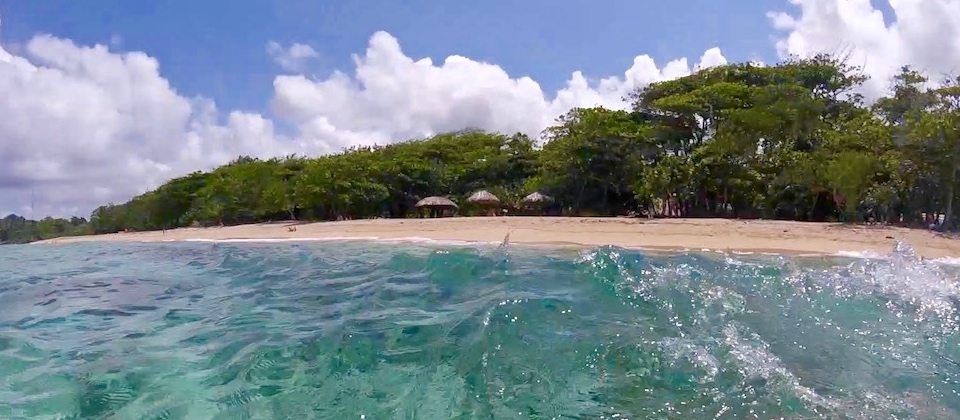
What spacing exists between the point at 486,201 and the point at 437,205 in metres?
2.85

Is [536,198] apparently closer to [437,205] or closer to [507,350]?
[437,205]

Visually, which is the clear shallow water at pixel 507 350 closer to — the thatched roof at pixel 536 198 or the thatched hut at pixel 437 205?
Result: the thatched roof at pixel 536 198

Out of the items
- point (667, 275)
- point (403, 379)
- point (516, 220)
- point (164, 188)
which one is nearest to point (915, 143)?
point (516, 220)

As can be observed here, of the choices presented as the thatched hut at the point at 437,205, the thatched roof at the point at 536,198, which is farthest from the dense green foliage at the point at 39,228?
the thatched roof at the point at 536,198

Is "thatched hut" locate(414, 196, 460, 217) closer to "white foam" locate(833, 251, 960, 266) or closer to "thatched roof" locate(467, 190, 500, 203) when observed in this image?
"thatched roof" locate(467, 190, 500, 203)

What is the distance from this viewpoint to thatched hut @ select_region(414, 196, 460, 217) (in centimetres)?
3738

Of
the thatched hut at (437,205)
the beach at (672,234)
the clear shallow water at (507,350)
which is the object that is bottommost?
the clear shallow water at (507,350)

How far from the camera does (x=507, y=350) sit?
17.6 ft

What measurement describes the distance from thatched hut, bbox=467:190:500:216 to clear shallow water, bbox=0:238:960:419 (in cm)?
2680

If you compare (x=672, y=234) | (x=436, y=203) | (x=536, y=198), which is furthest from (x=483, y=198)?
(x=672, y=234)

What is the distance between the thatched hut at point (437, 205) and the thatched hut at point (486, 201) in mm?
1198

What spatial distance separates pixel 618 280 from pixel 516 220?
2041 centimetres

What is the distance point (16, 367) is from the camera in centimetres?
583

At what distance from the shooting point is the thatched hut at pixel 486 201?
120 ft
